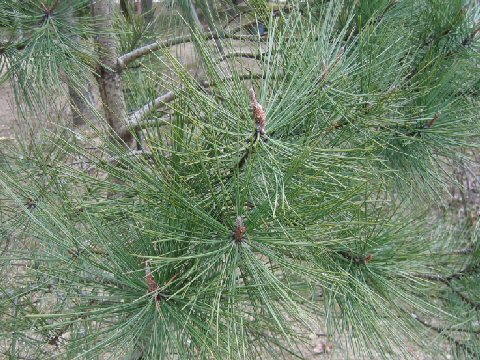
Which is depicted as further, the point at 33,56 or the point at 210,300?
the point at 33,56

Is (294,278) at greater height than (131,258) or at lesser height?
lesser

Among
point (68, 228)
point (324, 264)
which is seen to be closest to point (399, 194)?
point (324, 264)

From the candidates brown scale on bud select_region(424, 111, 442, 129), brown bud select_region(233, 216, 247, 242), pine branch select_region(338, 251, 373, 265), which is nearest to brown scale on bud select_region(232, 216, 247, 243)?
brown bud select_region(233, 216, 247, 242)

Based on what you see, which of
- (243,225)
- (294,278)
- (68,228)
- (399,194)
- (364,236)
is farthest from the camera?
(399,194)

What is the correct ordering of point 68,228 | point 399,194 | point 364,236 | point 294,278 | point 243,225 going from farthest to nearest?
point 399,194, point 294,278, point 364,236, point 68,228, point 243,225

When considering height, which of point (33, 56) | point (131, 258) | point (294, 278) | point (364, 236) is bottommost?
point (294, 278)

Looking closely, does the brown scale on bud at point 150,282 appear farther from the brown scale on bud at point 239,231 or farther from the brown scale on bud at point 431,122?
the brown scale on bud at point 431,122

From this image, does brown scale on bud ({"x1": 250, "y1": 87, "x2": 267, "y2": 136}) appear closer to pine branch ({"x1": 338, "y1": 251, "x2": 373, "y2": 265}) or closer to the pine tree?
the pine tree

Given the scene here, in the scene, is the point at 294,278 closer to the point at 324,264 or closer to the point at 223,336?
the point at 324,264
